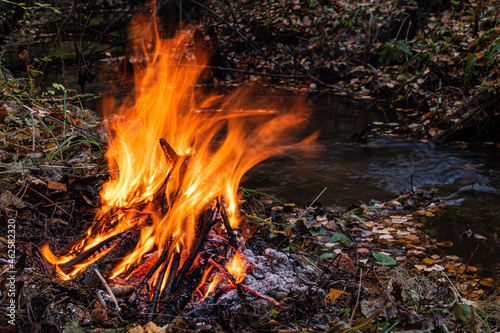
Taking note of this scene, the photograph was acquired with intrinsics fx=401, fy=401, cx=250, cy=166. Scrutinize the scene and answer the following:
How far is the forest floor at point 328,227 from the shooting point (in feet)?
7.31

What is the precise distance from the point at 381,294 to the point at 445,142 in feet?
15.9

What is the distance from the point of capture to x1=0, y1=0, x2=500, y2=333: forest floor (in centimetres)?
223

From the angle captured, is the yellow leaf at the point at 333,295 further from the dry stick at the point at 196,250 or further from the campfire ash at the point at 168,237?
the dry stick at the point at 196,250

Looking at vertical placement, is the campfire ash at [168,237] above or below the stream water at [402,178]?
above

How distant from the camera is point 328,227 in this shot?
162 inches

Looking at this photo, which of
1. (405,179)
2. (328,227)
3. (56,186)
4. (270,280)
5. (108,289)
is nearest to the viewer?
(108,289)

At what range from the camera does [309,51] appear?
35.6ft

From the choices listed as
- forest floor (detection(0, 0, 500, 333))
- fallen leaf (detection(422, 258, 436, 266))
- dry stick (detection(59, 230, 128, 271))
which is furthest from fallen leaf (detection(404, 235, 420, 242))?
dry stick (detection(59, 230, 128, 271))

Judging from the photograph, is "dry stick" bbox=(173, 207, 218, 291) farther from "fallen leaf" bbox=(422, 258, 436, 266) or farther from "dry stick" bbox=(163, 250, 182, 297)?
"fallen leaf" bbox=(422, 258, 436, 266)

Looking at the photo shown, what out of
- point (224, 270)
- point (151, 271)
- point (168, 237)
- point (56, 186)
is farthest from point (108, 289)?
point (56, 186)

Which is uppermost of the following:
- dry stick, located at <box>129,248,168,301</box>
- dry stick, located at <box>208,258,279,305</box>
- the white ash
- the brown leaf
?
the brown leaf

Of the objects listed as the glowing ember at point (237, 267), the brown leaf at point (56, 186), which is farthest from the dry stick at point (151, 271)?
the brown leaf at point (56, 186)

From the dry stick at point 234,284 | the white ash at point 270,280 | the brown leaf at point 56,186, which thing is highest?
the brown leaf at point 56,186

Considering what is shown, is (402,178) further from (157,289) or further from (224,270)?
(157,289)
